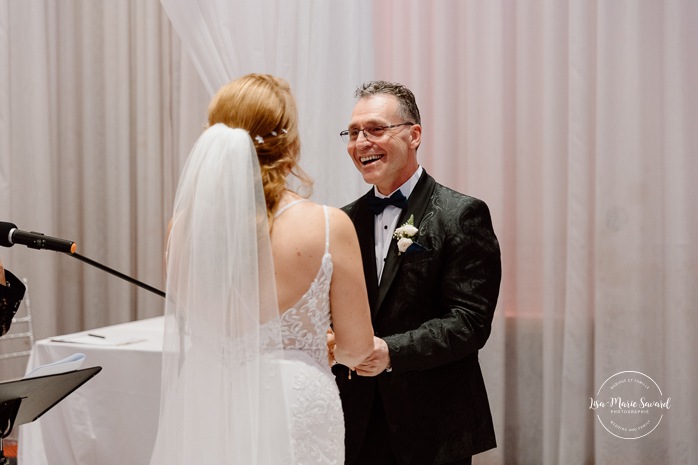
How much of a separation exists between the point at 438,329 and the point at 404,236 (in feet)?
1.08

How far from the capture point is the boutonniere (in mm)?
2543

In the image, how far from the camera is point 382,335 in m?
2.58

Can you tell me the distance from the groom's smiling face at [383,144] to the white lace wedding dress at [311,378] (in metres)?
0.75

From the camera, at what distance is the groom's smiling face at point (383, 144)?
8.85ft

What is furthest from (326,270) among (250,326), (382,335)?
(382,335)

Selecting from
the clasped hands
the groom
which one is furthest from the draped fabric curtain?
the clasped hands

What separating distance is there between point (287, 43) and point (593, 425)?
264 cm

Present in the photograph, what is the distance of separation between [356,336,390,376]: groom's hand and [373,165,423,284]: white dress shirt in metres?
0.33

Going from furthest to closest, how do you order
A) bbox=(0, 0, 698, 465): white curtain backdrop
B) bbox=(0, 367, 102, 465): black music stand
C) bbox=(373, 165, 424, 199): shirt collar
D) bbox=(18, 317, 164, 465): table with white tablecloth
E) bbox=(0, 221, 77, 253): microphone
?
bbox=(0, 0, 698, 465): white curtain backdrop < bbox=(18, 317, 164, 465): table with white tablecloth < bbox=(373, 165, 424, 199): shirt collar < bbox=(0, 221, 77, 253): microphone < bbox=(0, 367, 102, 465): black music stand

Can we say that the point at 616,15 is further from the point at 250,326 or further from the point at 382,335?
the point at 250,326

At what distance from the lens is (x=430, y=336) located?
2.46 metres

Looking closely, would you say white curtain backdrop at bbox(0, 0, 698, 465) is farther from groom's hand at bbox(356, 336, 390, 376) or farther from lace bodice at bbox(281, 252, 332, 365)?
lace bodice at bbox(281, 252, 332, 365)

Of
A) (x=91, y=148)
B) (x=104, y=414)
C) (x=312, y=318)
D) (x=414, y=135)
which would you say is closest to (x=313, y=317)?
(x=312, y=318)

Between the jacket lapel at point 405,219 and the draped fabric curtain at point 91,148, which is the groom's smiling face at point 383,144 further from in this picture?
the draped fabric curtain at point 91,148
